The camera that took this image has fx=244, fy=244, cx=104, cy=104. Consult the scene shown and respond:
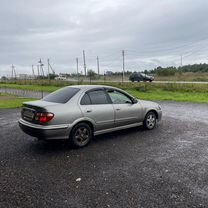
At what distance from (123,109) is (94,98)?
1000mm

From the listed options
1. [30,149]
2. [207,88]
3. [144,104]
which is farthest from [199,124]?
[207,88]

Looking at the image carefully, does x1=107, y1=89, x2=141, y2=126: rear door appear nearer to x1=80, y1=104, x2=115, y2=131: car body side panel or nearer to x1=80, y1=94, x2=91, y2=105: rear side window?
x1=80, y1=104, x2=115, y2=131: car body side panel

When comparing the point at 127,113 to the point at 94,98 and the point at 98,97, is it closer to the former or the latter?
the point at 98,97

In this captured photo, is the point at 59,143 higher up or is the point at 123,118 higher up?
the point at 123,118

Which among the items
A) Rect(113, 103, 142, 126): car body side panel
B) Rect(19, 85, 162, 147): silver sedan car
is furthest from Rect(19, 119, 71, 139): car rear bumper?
Rect(113, 103, 142, 126): car body side panel

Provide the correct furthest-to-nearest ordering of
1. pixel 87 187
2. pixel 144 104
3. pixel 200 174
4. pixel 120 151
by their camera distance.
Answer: pixel 144 104 → pixel 120 151 → pixel 200 174 → pixel 87 187

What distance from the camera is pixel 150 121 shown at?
26.2ft

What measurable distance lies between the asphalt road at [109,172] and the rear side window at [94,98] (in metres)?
1.11

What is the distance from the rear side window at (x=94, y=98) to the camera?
6375 mm

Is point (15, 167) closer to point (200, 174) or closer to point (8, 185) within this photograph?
point (8, 185)

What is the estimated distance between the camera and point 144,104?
7.77 metres

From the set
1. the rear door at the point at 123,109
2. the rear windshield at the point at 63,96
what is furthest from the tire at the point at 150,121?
the rear windshield at the point at 63,96

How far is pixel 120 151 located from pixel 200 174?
6.39 feet

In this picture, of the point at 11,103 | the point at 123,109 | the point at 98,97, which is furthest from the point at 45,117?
the point at 11,103
